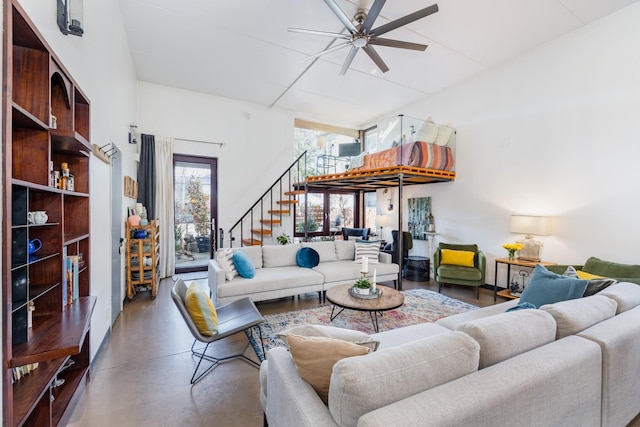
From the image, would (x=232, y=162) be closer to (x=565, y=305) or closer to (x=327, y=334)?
(x=327, y=334)

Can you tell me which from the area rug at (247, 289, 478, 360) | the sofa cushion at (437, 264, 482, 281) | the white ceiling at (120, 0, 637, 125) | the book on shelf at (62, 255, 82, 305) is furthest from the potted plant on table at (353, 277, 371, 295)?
the white ceiling at (120, 0, 637, 125)

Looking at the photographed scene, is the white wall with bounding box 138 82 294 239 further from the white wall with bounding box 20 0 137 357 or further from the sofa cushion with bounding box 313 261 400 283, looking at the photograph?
the sofa cushion with bounding box 313 261 400 283

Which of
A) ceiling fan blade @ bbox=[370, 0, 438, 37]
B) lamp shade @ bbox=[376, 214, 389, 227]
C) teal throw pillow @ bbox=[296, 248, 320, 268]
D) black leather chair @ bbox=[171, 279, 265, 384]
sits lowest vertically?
black leather chair @ bbox=[171, 279, 265, 384]

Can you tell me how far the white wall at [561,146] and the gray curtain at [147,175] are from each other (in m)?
5.92

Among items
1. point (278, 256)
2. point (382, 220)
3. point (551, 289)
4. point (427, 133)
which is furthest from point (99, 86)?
point (382, 220)

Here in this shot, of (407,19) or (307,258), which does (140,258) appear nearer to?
(307,258)

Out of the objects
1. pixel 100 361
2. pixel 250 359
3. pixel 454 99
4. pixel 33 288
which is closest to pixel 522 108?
pixel 454 99

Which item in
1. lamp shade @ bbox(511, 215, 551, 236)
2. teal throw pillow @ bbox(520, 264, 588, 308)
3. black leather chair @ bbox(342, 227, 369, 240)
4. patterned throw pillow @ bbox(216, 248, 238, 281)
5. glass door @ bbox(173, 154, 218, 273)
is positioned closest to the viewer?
teal throw pillow @ bbox(520, 264, 588, 308)

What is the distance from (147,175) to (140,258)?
1.99 metres

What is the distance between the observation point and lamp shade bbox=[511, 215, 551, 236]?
387 centimetres

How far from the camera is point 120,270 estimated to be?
11.8 feet

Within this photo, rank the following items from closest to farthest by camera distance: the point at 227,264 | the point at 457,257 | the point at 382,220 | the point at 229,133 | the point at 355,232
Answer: the point at 227,264 < the point at 457,257 < the point at 229,133 < the point at 382,220 < the point at 355,232

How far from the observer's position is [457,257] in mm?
4570

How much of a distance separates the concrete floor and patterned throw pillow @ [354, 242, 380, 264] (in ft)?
8.04
